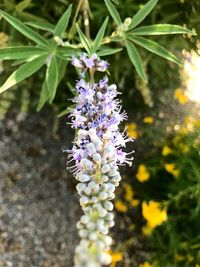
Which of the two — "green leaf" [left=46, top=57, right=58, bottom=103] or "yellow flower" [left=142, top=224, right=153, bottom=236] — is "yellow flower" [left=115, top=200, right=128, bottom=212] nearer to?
"yellow flower" [left=142, top=224, right=153, bottom=236]

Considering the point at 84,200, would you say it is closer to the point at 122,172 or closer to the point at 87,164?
the point at 87,164

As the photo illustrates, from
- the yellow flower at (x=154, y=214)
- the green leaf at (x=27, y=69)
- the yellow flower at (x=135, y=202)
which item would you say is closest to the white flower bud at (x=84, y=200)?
the green leaf at (x=27, y=69)

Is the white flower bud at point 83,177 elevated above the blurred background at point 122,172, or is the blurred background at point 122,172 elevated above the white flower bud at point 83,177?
the blurred background at point 122,172

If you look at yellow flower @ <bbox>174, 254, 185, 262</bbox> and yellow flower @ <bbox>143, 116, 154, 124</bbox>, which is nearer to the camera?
yellow flower @ <bbox>174, 254, 185, 262</bbox>

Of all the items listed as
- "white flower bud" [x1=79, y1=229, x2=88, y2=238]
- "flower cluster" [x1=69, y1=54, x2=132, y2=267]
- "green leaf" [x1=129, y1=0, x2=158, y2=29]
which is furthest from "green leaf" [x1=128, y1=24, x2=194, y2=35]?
"white flower bud" [x1=79, y1=229, x2=88, y2=238]

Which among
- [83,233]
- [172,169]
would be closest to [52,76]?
[83,233]

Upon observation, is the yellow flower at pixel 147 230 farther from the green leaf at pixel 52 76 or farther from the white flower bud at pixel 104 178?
the white flower bud at pixel 104 178
